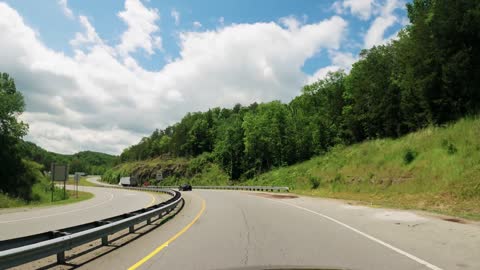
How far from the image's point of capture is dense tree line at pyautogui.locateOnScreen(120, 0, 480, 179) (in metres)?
36.6

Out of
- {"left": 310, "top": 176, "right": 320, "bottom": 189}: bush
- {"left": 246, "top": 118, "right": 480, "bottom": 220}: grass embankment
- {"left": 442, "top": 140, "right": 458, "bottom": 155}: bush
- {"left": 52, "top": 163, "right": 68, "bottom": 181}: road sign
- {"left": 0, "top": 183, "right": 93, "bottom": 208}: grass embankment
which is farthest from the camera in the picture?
{"left": 52, "top": 163, "right": 68, "bottom": 181}: road sign

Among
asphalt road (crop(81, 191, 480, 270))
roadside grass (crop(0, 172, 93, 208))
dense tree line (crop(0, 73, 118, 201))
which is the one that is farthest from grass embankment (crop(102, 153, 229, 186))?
asphalt road (crop(81, 191, 480, 270))

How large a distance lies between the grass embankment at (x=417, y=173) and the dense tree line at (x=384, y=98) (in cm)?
398

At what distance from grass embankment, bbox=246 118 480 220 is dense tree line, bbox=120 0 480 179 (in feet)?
13.1

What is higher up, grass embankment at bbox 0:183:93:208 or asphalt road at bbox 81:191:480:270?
grass embankment at bbox 0:183:93:208

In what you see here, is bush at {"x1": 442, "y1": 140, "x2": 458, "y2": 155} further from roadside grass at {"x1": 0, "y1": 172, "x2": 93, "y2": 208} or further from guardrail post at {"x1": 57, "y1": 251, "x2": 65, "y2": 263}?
roadside grass at {"x1": 0, "y1": 172, "x2": 93, "y2": 208}

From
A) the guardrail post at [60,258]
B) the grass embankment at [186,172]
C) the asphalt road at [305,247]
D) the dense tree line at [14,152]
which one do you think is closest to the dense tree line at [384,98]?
the grass embankment at [186,172]

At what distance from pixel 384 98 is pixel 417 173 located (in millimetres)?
24365

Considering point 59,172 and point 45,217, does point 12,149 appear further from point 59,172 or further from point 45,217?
point 45,217

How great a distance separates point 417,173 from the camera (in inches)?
1206

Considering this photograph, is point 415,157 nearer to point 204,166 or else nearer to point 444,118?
point 444,118

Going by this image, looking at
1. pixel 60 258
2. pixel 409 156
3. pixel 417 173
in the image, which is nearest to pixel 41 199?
pixel 409 156

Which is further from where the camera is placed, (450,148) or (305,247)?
(450,148)

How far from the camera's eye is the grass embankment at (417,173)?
23672mm
